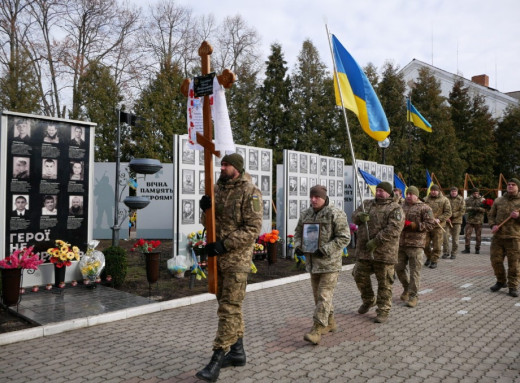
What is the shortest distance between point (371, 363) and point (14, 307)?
530 centimetres

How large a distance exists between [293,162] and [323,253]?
789 cm

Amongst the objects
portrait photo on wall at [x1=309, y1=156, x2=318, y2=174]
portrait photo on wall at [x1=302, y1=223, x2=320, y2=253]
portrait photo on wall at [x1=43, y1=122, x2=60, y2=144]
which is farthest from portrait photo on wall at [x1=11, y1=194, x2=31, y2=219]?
portrait photo on wall at [x1=309, y1=156, x2=318, y2=174]

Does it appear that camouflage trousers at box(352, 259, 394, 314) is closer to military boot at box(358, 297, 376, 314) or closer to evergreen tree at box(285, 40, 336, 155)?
military boot at box(358, 297, 376, 314)

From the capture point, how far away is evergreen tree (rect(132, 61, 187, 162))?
73.3ft

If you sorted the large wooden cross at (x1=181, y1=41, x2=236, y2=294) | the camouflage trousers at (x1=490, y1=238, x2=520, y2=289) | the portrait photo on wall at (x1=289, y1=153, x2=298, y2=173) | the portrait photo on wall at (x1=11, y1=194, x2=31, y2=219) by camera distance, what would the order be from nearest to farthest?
the large wooden cross at (x1=181, y1=41, x2=236, y2=294) → the portrait photo on wall at (x1=11, y1=194, x2=31, y2=219) → the camouflage trousers at (x1=490, y1=238, x2=520, y2=289) → the portrait photo on wall at (x1=289, y1=153, x2=298, y2=173)

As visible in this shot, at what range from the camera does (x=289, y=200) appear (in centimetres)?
1303

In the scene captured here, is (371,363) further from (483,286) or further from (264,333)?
(483,286)

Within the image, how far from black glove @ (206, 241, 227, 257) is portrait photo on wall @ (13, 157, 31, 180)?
5.52m

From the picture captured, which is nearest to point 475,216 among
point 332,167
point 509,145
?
point 332,167

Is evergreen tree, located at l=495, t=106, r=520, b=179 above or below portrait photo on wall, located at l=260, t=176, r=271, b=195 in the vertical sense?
above

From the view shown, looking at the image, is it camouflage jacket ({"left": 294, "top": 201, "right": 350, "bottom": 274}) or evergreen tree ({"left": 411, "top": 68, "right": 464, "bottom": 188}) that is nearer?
camouflage jacket ({"left": 294, "top": 201, "right": 350, "bottom": 274})

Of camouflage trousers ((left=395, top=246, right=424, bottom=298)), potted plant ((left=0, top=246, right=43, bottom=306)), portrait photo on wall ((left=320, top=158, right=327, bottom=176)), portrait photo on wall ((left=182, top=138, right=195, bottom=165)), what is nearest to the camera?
potted plant ((left=0, top=246, right=43, bottom=306))

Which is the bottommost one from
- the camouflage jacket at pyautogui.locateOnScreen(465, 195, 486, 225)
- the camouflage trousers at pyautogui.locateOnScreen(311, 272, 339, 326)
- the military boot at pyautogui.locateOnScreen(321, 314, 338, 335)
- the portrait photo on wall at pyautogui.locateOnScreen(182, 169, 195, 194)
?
the military boot at pyautogui.locateOnScreen(321, 314, 338, 335)

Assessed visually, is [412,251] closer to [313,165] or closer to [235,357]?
[235,357]
